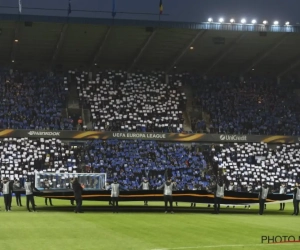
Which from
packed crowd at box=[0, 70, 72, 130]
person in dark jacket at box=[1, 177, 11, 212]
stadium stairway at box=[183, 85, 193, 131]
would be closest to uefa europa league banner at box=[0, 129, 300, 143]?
packed crowd at box=[0, 70, 72, 130]

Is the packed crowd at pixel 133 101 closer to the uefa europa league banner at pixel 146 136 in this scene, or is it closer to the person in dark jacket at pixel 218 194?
the uefa europa league banner at pixel 146 136

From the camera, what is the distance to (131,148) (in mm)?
56531

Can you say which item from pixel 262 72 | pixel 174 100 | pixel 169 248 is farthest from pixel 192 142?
pixel 169 248

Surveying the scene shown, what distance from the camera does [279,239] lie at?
19.0m

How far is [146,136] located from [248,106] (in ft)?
41.6

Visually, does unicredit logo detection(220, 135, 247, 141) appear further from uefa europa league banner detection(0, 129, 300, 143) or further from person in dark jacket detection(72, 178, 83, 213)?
person in dark jacket detection(72, 178, 83, 213)

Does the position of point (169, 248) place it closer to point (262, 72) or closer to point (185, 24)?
point (185, 24)

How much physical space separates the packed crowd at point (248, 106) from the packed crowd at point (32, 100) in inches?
552

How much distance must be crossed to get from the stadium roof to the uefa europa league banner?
8.48m

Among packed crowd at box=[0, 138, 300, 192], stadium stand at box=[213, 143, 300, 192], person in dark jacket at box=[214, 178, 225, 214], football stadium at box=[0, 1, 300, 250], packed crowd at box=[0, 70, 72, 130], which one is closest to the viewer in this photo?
A: person in dark jacket at box=[214, 178, 225, 214]

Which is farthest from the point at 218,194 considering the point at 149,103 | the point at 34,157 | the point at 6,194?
the point at 149,103

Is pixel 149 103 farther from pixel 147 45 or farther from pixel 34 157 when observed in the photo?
pixel 34 157

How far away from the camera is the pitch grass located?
17.3 metres

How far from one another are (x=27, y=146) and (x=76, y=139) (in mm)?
4962
